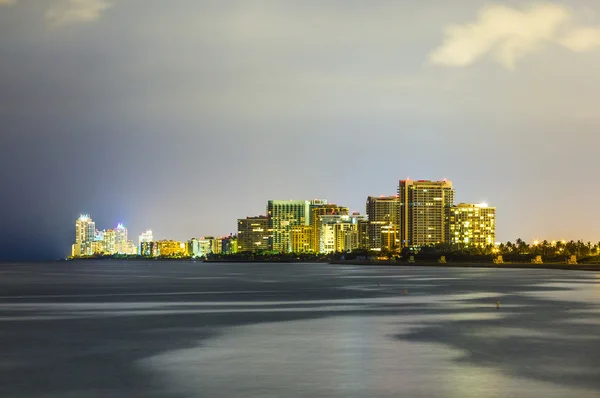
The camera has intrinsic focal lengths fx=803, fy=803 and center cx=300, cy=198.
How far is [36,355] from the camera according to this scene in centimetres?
3094

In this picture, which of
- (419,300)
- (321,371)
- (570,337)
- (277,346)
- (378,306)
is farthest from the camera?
(419,300)

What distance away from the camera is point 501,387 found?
23250 mm

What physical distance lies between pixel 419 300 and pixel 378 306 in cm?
828

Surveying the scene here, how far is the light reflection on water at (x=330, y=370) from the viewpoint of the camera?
75.1ft

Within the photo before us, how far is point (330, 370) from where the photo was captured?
26453mm

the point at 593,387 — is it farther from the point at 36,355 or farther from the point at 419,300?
the point at 419,300

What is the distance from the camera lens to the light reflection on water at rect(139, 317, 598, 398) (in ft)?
75.1

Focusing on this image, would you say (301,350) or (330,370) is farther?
(301,350)

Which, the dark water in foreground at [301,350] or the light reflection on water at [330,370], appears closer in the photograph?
the light reflection on water at [330,370]

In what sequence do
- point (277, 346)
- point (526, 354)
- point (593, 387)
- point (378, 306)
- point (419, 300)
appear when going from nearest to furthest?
point (593, 387) → point (526, 354) → point (277, 346) → point (378, 306) → point (419, 300)

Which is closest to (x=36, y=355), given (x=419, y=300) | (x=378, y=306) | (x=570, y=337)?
(x=570, y=337)

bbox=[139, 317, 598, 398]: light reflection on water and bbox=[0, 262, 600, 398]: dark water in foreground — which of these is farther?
bbox=[0, 262, 600, 398]: dark water in foreground

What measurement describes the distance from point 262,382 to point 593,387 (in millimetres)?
9688

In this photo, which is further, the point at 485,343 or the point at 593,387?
the point at 485,343
